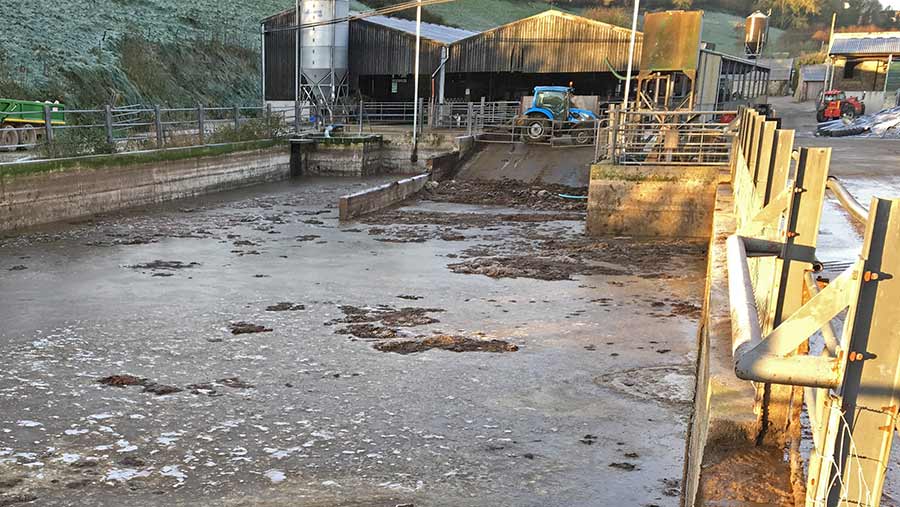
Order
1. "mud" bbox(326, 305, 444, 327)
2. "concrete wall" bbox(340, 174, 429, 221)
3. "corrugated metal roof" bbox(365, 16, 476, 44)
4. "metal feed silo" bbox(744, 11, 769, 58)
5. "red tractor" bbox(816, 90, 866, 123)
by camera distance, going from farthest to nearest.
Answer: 1. "metal feed silo" bbox(744, 11, 769, 58)
2. "red tractor" bbox(816, 90, 866, 123)
3. "corrugated metal roof" bbox(365, 16, 476, 44)
4. "concrete wall" bbox(340, 174, 429, 221)
5. "mud" bbox(326, 305, 444, 327)

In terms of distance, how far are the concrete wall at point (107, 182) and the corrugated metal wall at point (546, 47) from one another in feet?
51.3

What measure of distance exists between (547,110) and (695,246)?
14562mm

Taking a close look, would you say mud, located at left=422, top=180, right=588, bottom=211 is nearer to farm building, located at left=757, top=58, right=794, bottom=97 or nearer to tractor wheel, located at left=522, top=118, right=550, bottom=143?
tractor wheel, located at left=522, top=118, right=550, bottom=143

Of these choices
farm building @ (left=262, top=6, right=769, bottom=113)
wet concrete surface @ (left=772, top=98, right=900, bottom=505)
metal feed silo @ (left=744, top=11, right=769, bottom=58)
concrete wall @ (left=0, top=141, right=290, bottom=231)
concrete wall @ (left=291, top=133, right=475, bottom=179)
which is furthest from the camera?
metal feed silo @ (left=744, top=11, right=769, bottom=58)

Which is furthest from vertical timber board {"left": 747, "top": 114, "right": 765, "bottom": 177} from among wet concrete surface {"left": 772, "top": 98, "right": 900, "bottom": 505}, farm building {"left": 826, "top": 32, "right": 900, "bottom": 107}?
farm building {"left": 826, "top": 32, "right": 900, "bottom": 107}

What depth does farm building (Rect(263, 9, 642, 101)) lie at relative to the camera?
Answer: 3628 centimetres

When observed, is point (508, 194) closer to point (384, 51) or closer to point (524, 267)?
point (524, 267)

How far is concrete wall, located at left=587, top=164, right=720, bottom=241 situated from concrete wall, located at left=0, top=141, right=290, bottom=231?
11486 mm

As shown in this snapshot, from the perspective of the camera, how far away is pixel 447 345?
28.5 ft

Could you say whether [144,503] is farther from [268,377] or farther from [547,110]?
[547,110]

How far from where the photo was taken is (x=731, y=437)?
380cm

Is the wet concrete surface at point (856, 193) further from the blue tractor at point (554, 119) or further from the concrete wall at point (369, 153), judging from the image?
the concrete wall at point (369, 153)

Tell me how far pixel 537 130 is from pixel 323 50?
46.6 ft

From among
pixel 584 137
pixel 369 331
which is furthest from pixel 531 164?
pixel 369 331
